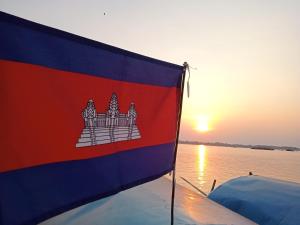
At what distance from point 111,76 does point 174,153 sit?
1.81m

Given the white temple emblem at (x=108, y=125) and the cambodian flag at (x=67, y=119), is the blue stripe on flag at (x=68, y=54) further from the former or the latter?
the white temple emblem at (x=108, y=125)

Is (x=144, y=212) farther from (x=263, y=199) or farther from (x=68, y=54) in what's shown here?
(x=263, y=199)

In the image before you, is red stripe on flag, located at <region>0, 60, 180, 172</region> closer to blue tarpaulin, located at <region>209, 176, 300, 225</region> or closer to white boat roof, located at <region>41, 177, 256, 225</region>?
white boat roof, located at <region>41, 177, 256, 225</region>

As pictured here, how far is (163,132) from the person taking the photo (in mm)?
4926

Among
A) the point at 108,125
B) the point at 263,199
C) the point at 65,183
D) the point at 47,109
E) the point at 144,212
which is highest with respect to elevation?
the point at 47,109

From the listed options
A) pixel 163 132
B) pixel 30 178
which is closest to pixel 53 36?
pixel 30 178

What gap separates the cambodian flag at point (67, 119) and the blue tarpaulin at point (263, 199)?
455 centimetres

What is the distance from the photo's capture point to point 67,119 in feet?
11.3

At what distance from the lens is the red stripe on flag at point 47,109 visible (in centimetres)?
288

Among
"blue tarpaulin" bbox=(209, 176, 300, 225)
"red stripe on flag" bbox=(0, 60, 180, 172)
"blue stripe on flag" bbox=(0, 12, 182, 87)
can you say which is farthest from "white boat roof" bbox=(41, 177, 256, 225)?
"blue stripe on flag" bbox=(0, 12, 182, 87)

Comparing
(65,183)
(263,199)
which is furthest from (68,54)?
(263,199)

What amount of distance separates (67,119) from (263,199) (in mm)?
6829

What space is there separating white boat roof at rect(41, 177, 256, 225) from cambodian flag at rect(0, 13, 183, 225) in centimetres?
119

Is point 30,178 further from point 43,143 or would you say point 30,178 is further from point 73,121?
point 73,121
